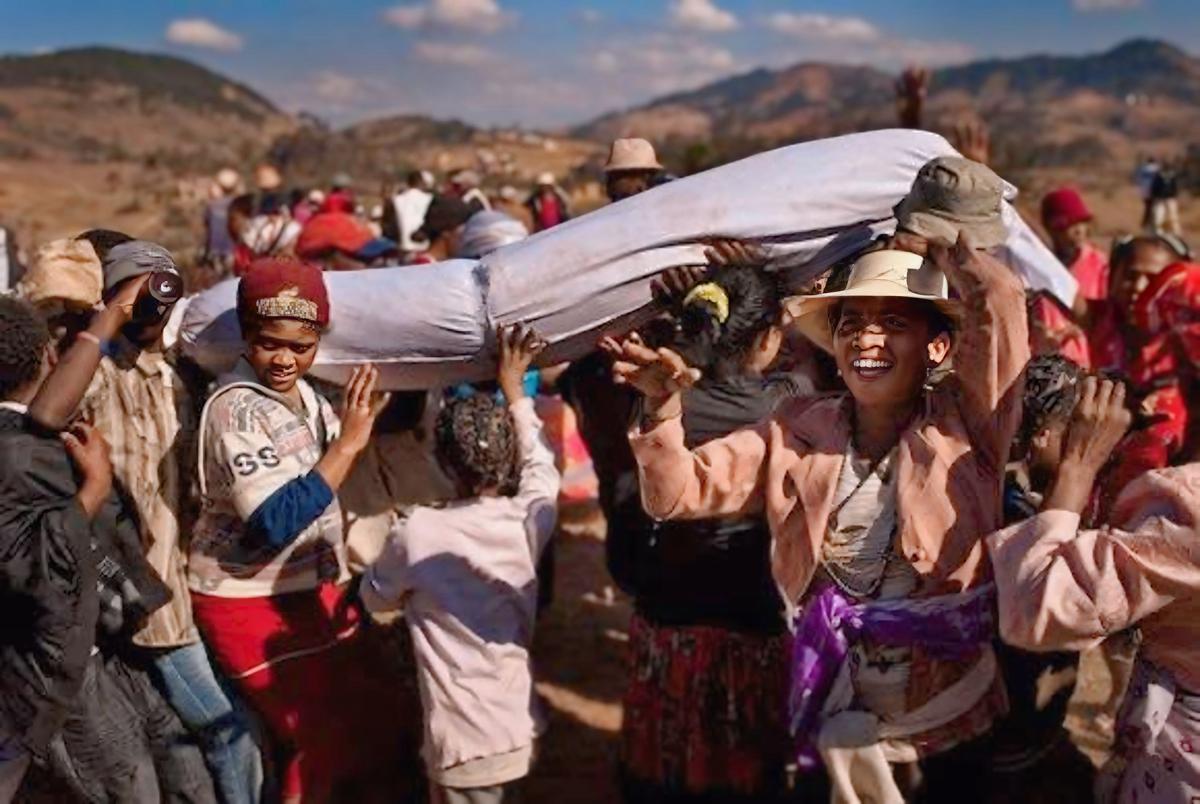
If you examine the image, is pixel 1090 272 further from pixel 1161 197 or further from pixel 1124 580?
pixel 1161 197

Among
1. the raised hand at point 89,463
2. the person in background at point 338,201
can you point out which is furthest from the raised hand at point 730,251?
the person in background at point 338,201

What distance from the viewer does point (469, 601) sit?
2803 mm

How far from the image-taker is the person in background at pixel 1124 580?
1.86 meters

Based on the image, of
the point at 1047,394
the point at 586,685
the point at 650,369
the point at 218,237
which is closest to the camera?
the point at 650,369

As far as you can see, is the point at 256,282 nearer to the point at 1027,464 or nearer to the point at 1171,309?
the point at 1027,464

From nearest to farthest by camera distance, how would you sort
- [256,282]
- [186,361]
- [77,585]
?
[77,585]
[256,282]
[186,361]

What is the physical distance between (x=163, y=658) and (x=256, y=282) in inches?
37.2

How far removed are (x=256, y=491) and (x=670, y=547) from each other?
3.34ft

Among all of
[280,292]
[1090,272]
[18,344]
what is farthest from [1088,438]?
[1090,272]

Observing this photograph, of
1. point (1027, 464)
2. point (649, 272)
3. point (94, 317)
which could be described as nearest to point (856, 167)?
point (649, 272)

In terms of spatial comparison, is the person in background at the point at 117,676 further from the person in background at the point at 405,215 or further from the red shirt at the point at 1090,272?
the person in background at the point at 405,215

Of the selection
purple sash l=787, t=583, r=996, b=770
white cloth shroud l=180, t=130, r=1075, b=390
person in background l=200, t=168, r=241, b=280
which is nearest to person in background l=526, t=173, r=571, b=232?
person in background l=200, t=168, r=241, b=280

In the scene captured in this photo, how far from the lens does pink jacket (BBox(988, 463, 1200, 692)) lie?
72.9 inches

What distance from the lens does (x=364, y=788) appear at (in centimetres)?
309
